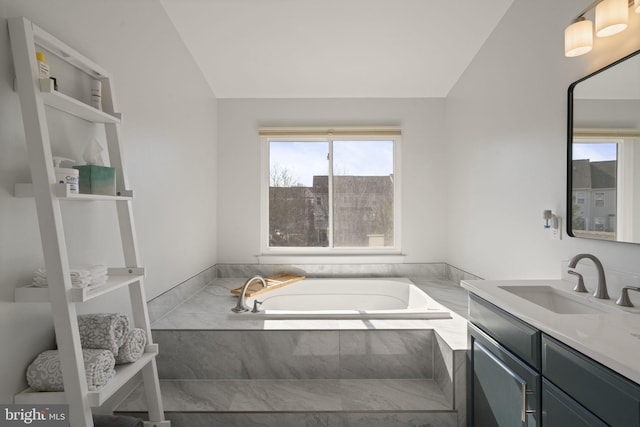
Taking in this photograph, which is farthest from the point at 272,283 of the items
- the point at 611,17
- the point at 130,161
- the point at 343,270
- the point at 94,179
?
the point at 611,17

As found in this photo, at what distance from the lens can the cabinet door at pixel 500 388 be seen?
1.21 m

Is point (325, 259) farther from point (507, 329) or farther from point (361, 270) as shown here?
point (507, 329)

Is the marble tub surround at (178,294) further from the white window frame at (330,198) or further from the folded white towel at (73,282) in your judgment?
the folded white towel at (73,282)

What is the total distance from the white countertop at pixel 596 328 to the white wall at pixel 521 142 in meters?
0.39

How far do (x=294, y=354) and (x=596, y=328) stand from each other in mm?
1542

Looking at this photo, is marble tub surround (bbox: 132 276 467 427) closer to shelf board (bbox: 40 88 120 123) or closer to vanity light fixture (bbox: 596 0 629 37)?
shelf board (bbox: 40 88 120 123)

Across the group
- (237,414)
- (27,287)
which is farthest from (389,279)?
(27,287)

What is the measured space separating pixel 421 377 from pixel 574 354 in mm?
1284

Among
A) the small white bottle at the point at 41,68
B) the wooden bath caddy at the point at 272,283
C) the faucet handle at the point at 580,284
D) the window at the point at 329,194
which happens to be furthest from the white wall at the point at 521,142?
the small white bottle at the point at 41,68

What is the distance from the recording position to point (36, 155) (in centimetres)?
113

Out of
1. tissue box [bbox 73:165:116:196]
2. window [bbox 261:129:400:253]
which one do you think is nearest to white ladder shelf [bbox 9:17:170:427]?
tissue box [bbox 73:165:116:196]

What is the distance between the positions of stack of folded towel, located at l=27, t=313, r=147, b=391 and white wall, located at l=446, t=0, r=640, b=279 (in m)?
2.10

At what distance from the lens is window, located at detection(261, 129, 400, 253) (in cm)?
367

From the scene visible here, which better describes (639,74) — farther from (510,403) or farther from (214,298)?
(214,298)
